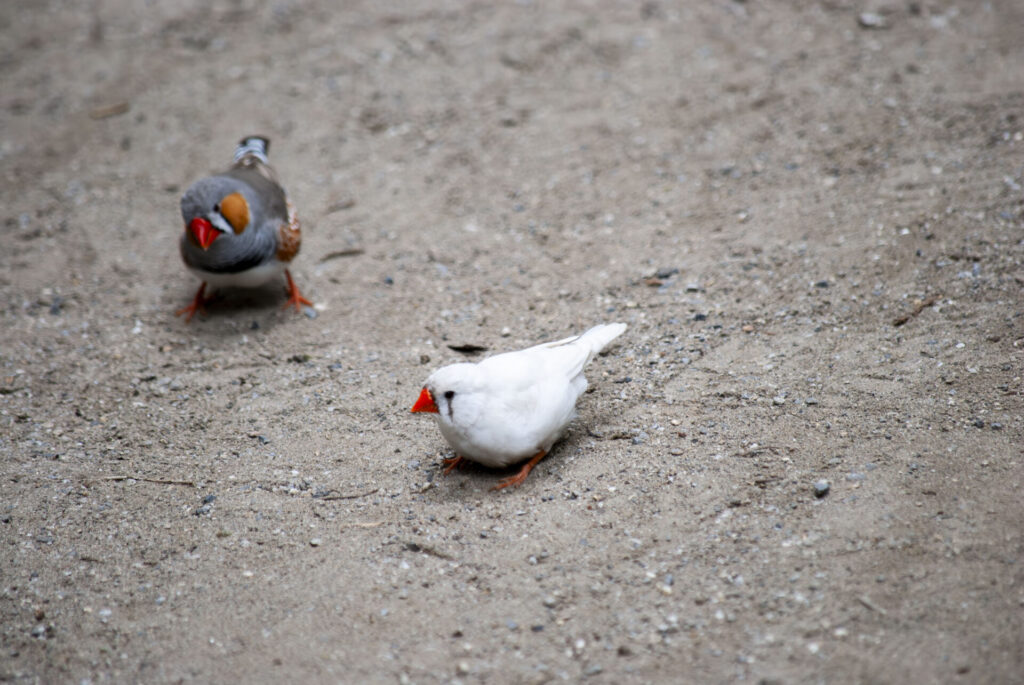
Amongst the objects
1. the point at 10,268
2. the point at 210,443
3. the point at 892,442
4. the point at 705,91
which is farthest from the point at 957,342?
the point at 10,268

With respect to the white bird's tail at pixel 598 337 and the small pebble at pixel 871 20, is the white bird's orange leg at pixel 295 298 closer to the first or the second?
the white bird's tail at pixel 598 337

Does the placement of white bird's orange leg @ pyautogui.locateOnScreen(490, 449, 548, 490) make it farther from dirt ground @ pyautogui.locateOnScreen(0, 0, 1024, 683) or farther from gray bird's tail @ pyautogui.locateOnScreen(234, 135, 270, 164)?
gray bird's tail @ pyautogui.locateOnScreen(234, 135, 270, 164)

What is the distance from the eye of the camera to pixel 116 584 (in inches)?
121

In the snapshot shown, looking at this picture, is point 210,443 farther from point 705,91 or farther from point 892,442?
point 705,91

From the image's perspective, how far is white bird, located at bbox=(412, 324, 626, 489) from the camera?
3232mm

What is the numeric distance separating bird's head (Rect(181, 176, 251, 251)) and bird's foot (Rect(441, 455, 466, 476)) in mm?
1998

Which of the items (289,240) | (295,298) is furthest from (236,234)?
(295,298)

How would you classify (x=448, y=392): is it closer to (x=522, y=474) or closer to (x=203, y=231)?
(x=522, y=474)

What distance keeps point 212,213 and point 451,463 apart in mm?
2165

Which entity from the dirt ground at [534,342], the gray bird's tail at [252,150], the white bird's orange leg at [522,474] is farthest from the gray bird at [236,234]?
the white bird's orange leg at [522,474]

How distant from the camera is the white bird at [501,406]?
127 inches

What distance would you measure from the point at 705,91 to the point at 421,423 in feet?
12.2

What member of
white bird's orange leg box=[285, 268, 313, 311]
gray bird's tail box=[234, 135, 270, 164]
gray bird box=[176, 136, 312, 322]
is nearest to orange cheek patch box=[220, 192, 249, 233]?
gray bird box=[176, 136, 312, 322]

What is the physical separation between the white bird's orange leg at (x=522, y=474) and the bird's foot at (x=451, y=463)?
0.78ft
